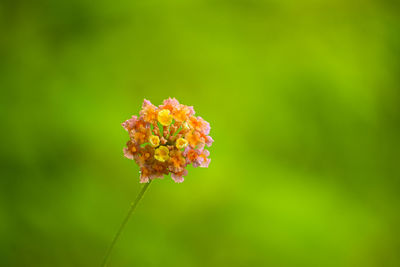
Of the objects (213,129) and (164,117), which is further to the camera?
(213,129)

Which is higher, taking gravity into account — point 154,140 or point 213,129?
point 213,129

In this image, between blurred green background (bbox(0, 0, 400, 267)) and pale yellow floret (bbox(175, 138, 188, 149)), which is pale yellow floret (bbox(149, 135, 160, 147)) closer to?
pale yellow floret (bbox(175, 138, 188, 149))

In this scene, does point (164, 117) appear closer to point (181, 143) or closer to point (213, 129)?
point (181, 143)

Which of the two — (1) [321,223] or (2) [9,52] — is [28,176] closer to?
(2) [9,52]

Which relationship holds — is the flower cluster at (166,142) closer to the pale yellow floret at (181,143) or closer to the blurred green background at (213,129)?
the pale yellow floret at (181,143)

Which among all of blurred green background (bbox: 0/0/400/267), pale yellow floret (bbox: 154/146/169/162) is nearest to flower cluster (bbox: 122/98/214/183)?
pale yellow floret (bbox: 154/146/169/162)

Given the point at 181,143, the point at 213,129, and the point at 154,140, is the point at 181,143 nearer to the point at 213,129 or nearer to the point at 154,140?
the point at 154,140

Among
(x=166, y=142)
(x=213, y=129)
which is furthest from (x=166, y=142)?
(x=213, y=129)
